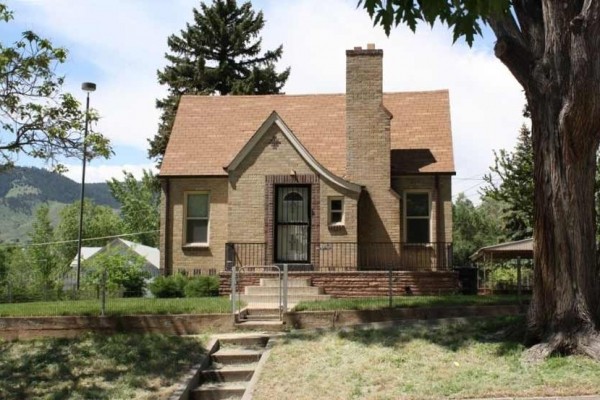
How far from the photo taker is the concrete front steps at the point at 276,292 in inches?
708

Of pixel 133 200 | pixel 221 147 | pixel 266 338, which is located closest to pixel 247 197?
pixel 221 147

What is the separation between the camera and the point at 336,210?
2042 cm

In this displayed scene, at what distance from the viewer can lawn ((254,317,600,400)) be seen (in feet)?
30.3

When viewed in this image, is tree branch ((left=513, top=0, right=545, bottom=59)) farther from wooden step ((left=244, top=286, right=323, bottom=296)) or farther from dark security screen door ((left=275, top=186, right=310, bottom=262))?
dark security screen door ((left=275, top=186, right=310, bottom=262))

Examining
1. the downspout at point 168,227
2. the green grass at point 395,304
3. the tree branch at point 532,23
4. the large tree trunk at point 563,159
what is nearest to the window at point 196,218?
the downspout at point 168,227

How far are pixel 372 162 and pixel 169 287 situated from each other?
714 centimetres

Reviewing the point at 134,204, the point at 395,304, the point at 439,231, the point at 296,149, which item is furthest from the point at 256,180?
the point at 134,204

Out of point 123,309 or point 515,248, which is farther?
point 515,248

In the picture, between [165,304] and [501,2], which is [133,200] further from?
[501,2]

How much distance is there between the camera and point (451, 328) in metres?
12.3

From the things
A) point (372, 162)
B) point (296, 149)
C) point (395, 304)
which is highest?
point (296, 149)

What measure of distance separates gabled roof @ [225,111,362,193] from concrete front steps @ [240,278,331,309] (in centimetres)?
311

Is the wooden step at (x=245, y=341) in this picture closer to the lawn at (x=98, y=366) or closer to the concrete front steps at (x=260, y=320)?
the lawn at (x=98, y=366)

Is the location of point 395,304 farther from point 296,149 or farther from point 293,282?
point 296,149
